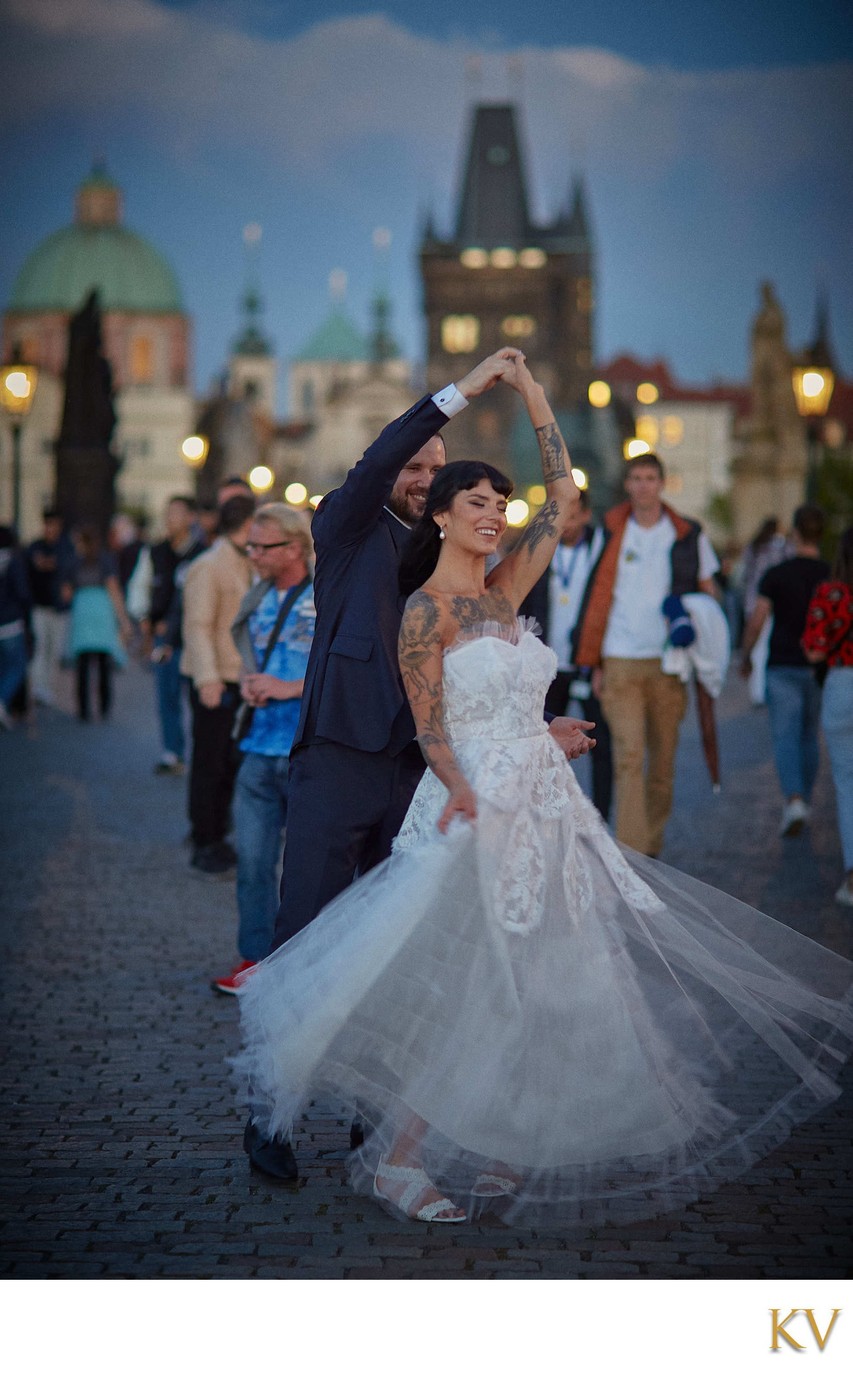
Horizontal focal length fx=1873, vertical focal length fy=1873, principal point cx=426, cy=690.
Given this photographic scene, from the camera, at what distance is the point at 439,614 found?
15.5ft

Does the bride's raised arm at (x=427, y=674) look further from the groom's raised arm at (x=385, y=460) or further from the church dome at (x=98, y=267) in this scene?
the church dome at (x=98, y=267)

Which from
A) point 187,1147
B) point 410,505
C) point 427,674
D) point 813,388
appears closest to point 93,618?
point 813,388

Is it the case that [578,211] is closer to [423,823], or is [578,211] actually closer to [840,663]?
[840,663]

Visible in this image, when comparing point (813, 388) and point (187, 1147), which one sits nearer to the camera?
point (187, 1147)

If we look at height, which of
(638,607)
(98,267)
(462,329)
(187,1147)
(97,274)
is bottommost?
(187,1147)

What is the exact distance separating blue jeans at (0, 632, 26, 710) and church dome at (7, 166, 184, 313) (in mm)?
105981

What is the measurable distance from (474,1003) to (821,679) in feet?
16.0

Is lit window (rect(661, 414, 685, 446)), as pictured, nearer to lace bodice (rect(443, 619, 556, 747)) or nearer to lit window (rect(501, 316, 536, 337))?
lit window (rect(501, 316, 536, 337))

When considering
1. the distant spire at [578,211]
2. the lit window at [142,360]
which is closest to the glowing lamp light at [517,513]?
the lit window at [142,360]

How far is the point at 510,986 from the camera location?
452 cm

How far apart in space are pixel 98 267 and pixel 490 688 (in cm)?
12251

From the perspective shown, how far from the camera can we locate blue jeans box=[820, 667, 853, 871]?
880cm
